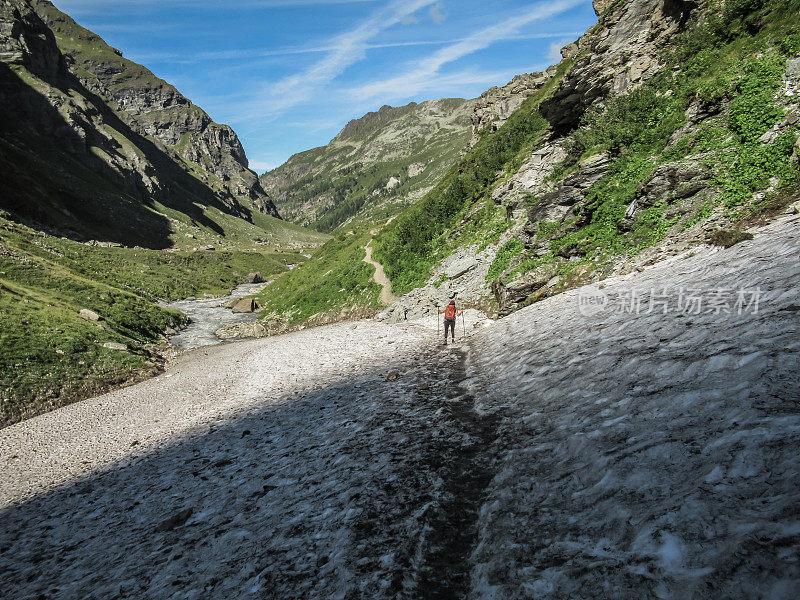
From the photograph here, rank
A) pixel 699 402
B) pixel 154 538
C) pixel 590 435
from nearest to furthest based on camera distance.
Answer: pixel 699 402, pixel 590 435, pixel 154 538

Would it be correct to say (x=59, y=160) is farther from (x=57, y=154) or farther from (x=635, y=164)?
(x=635, y=164)

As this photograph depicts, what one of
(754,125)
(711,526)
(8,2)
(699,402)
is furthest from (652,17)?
(8,2)

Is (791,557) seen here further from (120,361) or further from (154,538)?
(120,361)

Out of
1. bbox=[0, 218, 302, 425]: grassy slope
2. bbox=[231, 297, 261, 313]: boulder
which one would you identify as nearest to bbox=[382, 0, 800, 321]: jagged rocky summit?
bbox=[0, 218, 302, 425]: grassy slope

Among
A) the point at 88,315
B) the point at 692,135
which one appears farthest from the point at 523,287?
the point at 88,315

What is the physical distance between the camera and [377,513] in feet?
25.2

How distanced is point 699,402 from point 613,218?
698 inches

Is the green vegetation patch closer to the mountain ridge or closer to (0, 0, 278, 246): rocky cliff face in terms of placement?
the mountain ridge

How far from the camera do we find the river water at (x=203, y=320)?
39.9 m

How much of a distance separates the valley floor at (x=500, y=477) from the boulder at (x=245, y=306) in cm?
4073

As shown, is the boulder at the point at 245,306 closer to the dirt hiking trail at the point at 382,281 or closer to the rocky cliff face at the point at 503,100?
the dirt hiking trail at the point at 382,281

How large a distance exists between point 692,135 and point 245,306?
5676cm

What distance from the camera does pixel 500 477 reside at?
774 cm

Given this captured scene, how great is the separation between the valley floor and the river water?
22.8m
